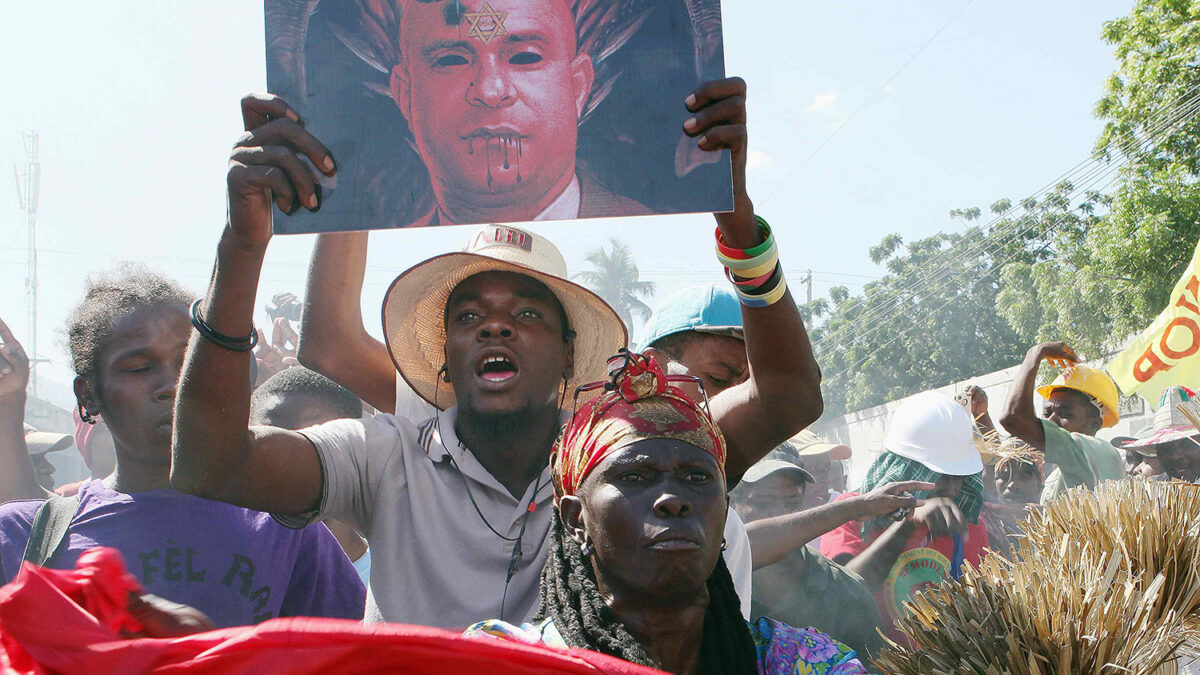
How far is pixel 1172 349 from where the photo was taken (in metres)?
5.84

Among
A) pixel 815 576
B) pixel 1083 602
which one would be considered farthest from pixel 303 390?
pixel 1083 602

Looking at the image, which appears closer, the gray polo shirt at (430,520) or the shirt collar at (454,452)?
the gray polo shirt at (430,520)

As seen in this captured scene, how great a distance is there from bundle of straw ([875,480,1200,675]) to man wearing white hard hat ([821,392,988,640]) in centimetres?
213

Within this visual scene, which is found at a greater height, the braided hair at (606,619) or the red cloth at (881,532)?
the braided hair at (606,619)

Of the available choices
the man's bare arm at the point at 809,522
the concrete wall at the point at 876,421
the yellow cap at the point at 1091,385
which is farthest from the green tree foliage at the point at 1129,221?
the man's bare arm at the point at 809,522

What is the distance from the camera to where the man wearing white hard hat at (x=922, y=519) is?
13.1 ft

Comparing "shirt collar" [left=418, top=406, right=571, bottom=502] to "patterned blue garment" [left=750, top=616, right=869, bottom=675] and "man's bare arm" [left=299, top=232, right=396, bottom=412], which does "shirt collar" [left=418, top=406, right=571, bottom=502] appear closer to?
"man's bare arm" [left=299, top=232, right=396, bottom=412]

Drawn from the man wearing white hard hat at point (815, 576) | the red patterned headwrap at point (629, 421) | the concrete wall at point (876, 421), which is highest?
the red patterned headwrap at point (629, 421)

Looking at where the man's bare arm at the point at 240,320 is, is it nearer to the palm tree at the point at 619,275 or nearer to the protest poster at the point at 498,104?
the protest poster at the point at 498,104

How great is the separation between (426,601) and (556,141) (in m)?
0.99

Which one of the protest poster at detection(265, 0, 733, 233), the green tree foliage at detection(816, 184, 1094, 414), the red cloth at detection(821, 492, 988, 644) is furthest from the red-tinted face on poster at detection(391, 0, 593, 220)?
the green tree foliage at detection(816, 184, 1094, 414)

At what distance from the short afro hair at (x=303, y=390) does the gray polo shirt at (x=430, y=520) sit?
4.95ft

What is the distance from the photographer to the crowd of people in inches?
69.2

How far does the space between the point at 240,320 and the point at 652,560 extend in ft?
2.88
